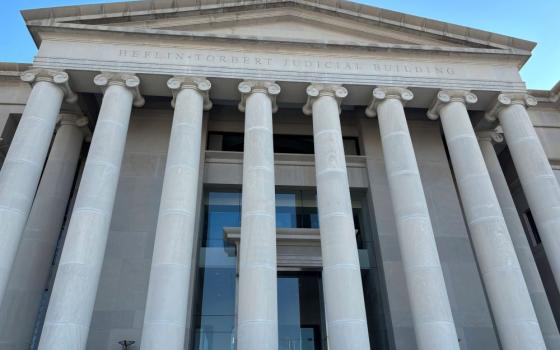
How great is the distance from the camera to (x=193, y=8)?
25672 millimetres

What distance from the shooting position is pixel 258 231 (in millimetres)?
19328

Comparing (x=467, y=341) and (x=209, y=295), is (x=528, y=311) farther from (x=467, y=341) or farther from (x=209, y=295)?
(x=209, y=295)

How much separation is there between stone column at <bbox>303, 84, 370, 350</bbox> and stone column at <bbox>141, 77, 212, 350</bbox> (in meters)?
6.08

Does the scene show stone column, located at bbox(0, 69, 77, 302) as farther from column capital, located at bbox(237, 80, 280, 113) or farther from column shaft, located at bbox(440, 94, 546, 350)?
column shaft, located at bbox(440, 94, 546, 350)

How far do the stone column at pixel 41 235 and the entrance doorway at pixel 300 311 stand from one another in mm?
12523

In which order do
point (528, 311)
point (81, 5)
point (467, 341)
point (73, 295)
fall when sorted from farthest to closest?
point (81, 5) < point (467, 341) < point (528, 311) < point (73, 295)

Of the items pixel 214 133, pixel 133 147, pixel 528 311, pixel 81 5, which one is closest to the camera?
pixel 528 311

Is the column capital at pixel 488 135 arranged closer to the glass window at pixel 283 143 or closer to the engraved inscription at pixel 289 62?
the engraved inscription at pixel 289 62

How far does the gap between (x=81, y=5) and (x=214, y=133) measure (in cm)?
1061

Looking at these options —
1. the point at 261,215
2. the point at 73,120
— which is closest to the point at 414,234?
the point at 261,215

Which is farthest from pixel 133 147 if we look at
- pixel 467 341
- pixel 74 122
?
pixel 467 341

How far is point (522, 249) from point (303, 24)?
62.0 feet

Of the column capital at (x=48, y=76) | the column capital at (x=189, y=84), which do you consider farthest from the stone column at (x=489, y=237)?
the column capital at (x=48, y=76)

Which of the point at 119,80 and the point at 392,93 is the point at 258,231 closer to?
the point at 119,80
